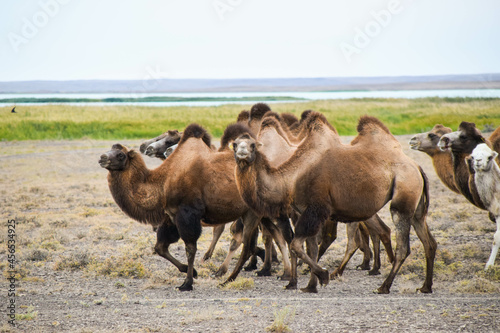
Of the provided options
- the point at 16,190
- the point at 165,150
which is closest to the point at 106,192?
the point at 16,190

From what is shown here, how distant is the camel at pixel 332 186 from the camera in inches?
315

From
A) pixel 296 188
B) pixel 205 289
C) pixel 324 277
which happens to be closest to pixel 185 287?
pixel 205 289

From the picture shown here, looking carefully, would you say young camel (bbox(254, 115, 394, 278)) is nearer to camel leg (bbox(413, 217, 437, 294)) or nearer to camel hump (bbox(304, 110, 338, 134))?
camel hump (bbox(304, 110, 338, 134))

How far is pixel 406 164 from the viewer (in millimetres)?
8375

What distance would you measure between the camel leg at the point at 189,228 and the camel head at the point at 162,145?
2193 mm

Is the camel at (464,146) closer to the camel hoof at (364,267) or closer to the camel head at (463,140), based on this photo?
the camel head at (463,140)

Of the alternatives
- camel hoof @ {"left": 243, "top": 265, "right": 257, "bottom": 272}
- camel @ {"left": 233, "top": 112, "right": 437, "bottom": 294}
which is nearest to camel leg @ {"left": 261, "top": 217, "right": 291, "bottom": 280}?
camel @ {"left": 233, "top": 112, "right": 437, "bottom": 294}

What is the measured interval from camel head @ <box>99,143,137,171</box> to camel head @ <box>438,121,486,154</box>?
481 centimetres

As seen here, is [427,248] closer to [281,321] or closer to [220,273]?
[281,321]

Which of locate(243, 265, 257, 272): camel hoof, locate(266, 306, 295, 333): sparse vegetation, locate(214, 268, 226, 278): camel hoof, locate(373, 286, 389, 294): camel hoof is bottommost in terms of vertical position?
locate(243, 265, 257, 272): camel hoof

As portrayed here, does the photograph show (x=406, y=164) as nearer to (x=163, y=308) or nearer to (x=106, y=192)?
(x=163, y=308)

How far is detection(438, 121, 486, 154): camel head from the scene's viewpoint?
385 inches

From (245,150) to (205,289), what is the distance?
2.22 meters

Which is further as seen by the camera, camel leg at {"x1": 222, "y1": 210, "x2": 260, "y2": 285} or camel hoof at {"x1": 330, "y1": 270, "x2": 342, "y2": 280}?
camel hoof at {"x1": 330, "y1": 270, "x2": 342, "y2": 280}
